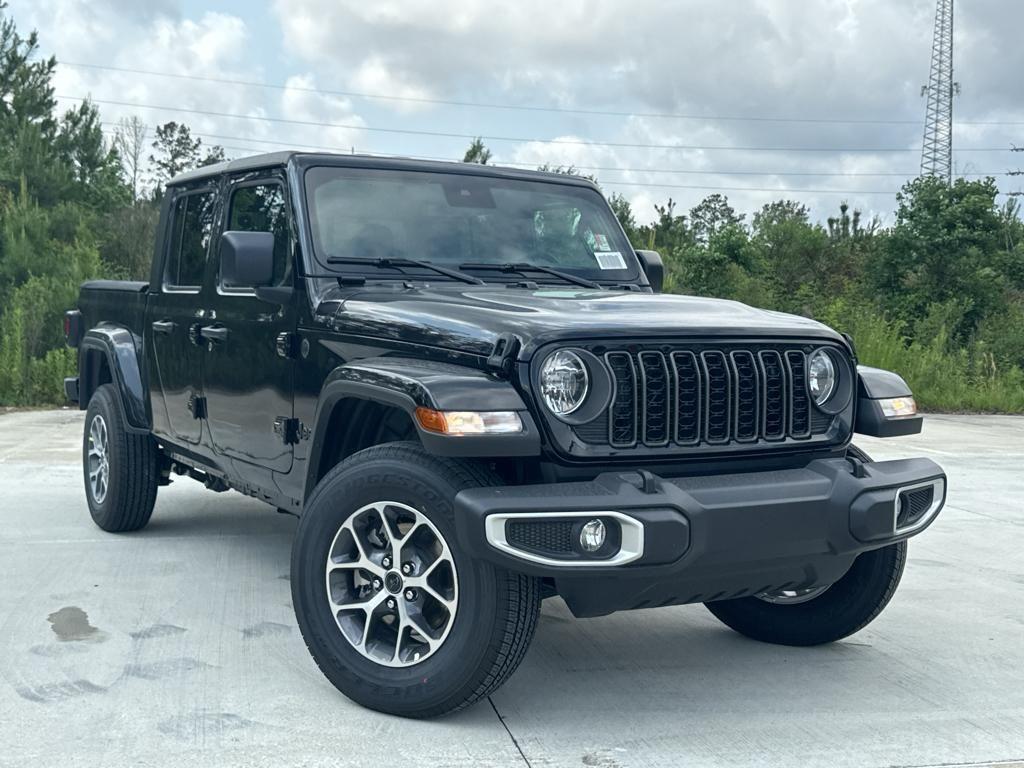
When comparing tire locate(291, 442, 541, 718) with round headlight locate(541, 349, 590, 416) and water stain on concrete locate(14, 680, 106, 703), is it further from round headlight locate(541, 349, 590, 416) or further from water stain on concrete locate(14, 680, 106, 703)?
water stain on concrete locate(14, 680, 106, 703)

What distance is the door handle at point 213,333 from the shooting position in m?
5.21

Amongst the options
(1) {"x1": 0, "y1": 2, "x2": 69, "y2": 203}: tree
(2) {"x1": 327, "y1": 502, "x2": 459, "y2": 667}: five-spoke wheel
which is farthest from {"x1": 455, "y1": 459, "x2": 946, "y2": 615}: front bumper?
(1) {"x1": 0, "y1": 2, "x2": 69, "y2": 203}: tree

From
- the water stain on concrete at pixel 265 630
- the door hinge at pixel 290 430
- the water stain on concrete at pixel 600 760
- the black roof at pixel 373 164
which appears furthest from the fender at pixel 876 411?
the water stain on concrete at pixel 265 630

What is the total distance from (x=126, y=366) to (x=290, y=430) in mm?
2085

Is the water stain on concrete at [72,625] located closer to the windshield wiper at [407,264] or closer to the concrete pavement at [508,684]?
the concrete pavement at [508,684]

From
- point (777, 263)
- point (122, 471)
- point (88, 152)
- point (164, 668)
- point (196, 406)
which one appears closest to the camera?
point (164, 668)

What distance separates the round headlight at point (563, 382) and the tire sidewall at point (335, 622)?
0.40m

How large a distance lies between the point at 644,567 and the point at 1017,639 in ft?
7.73

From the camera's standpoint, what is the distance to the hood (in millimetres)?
3707

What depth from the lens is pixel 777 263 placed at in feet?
79.7

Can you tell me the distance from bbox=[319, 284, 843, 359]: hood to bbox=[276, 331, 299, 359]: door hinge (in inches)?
9.3

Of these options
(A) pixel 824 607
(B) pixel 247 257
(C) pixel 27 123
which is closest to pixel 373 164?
(B) pixel 247 257

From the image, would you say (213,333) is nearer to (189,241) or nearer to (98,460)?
(189,241)

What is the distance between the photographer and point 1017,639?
4945 millimetres
